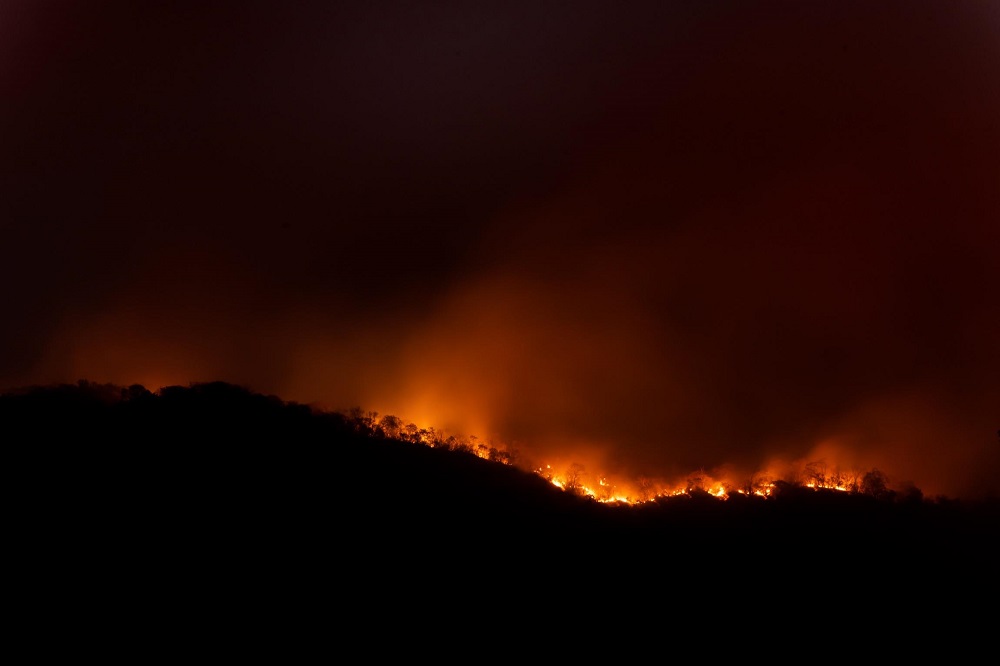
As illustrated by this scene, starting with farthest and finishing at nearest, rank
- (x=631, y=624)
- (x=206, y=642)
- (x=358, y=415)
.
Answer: (x=358, y=415) → (x=631, y=624) → (x=206, y=642)

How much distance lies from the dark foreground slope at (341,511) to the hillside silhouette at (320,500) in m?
0.06

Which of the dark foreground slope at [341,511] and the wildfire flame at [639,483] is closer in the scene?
the dark foreground slope at [341,511]

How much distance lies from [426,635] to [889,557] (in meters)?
15.7

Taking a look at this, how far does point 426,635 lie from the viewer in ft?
69.7

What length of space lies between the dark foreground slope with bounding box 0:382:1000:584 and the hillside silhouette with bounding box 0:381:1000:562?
6 cm

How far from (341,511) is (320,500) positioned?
0.93 meters

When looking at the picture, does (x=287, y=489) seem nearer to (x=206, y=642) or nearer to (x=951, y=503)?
(x=206, y=642)

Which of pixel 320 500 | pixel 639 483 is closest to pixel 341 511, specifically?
pixel 320 500

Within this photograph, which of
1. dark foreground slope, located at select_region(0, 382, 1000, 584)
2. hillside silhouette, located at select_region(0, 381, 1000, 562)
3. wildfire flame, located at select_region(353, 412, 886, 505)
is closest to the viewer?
dark foreground slope, located at select_region(0, 382, 1000, 584)

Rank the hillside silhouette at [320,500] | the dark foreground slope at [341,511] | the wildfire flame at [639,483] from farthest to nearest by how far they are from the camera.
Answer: the wildfire flame at [639,483], the hillside silhouette at [320,500], the dark foreground slope at [341,511]

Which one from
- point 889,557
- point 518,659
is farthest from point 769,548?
point 518,659

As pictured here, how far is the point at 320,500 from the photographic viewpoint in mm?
25797

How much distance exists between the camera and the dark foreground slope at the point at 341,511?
911 inches

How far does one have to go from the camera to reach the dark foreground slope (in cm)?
2314
